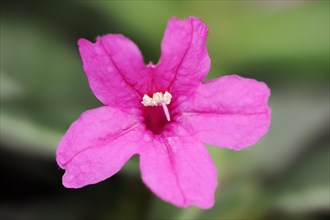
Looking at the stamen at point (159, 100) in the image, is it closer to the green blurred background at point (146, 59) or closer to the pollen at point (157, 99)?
the pollen at point (157, 99)

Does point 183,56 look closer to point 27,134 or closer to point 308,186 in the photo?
point 27,134

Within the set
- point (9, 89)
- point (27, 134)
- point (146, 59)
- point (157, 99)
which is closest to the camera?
point (157, 99)

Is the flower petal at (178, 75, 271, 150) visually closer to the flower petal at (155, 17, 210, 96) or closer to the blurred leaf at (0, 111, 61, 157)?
the flower petal at (155, 17, 210, 96)

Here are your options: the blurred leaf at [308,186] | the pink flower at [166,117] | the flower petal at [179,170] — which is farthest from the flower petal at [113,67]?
the blurred leaf at [308,186]

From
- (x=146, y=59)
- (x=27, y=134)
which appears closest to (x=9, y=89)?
(x=27, y=134)

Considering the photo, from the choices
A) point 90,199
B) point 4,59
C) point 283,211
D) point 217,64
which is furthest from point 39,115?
point 283,211

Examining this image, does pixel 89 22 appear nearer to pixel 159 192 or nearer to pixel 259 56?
pixel 259 56
